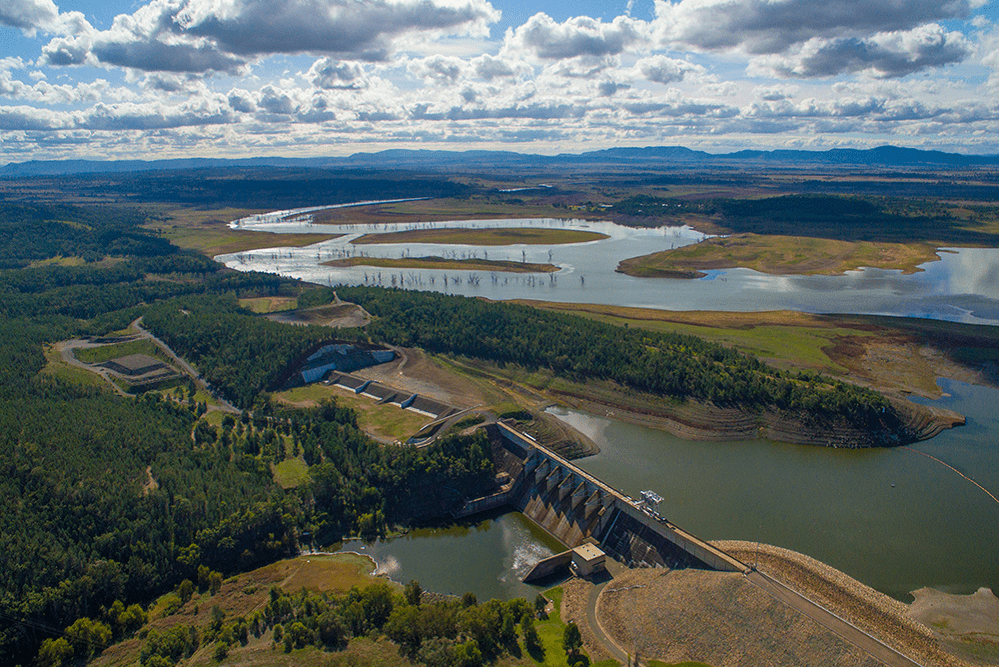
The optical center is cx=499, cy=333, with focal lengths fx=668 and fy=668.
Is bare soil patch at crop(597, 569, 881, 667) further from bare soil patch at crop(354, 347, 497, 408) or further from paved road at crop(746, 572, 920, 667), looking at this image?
bare soil patch at crop(354, 347, 497, 408)

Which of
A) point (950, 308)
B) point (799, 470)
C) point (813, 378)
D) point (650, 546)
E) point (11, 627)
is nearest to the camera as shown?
point (11, 627)

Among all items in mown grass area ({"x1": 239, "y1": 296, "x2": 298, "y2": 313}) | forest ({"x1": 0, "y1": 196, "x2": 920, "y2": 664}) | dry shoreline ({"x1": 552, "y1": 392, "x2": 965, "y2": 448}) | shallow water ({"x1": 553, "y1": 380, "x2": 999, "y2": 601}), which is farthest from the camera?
mown grass area ({"x1": 239, "y1": 296, "x2": 298, "y2": 313})

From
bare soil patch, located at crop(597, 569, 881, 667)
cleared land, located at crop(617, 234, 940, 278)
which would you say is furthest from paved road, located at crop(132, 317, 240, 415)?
cleared land, located at crop(617, 234, 940, 278)

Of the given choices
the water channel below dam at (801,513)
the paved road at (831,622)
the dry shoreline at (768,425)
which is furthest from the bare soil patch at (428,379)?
the paved road at (831,622)

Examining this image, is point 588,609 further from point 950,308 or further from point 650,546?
point 950,308

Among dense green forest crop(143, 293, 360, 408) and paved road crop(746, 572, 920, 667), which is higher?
dense green forest crop(143, 293, 360, 408)

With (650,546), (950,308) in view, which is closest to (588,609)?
(650,546)
